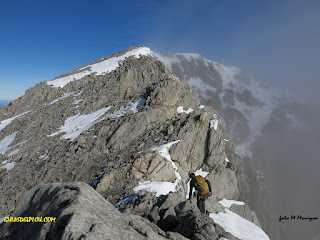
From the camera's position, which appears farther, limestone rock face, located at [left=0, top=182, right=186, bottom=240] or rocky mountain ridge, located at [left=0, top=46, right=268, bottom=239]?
rocky mountain ridge, located at [left=0, top=46, right=268, bottom=239]

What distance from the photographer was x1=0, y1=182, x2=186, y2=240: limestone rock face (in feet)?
19.7

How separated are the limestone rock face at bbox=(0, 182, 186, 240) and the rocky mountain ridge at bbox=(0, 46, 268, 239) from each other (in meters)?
0.08

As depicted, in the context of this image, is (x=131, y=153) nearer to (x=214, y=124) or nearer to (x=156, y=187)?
(x=156, y=187)

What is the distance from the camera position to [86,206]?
700cm

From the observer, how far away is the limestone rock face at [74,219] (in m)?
6.00

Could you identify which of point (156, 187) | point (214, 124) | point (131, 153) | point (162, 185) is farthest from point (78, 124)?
point (156, 187)

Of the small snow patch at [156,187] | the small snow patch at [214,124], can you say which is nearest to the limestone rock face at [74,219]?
the small snow patch at [156,187]

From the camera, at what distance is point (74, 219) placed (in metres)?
6.14

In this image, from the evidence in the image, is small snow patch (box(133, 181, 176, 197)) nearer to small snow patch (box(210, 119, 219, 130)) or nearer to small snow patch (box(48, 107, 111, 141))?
small snow patch (box(210, 119, 219, 130))

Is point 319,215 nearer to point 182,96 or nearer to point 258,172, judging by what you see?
point 258,172

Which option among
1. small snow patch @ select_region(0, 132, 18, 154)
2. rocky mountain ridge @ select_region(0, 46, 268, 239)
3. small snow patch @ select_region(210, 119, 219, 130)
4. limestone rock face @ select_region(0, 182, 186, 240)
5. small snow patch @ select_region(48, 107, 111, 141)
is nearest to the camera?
limestone rock face @ select_region(0, 182, 186, 240)

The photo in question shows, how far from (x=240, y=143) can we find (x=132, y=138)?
88.9 m

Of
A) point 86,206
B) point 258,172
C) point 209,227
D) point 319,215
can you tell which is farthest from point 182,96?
point 319,215

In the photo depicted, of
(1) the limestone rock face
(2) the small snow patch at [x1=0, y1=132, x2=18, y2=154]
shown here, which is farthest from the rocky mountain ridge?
(2) the small snow patch at [x1=0, y1=132, x2=18, y2=154]
